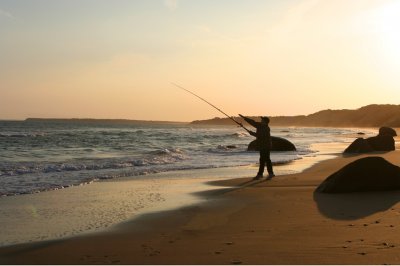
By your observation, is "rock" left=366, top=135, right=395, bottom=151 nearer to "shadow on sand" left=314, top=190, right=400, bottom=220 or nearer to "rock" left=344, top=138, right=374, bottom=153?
"rock" left=344, top=138, right=374, bottom=153

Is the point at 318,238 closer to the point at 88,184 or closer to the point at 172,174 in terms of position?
the point at 88,184

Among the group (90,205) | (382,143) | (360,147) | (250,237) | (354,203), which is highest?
(382,143)

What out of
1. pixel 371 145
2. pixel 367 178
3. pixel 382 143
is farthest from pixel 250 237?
pixel 382 143

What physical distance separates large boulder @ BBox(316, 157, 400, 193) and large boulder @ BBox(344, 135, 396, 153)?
16.6 metres

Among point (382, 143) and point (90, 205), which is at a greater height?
point (382, 143)

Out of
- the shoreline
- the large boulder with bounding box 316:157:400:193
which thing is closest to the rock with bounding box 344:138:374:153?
the shoreline

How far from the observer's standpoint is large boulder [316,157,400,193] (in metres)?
9.80

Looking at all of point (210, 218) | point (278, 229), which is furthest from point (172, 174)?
point (278, 229)

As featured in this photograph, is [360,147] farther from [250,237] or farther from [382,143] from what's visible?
[250,237]

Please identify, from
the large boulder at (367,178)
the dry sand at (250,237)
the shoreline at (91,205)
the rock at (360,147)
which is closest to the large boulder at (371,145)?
the rock at (360,147)

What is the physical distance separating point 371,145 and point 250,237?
2251 cm

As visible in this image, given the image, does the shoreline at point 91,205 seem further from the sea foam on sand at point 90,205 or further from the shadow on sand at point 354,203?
the shadow on sand at point 354,203

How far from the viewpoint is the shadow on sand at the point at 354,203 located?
7.61 metres

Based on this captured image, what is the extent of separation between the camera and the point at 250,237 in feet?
20.7
